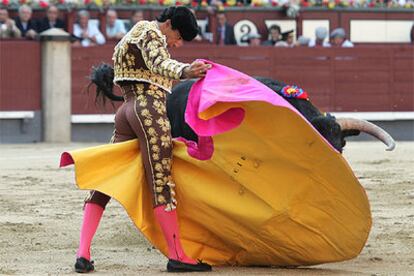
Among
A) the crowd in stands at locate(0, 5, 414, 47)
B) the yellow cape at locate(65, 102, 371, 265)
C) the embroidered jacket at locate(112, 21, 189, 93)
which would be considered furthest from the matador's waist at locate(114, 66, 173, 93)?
the crowd in stands at locate(0, 5, 414, 47)

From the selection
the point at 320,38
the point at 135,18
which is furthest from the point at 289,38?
the point at 135,18

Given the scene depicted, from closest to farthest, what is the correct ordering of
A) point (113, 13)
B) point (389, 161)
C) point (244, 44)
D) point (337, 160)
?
1. point (337, 160)
2. point (389, 161)
3. point (113, 13)
4. point (244, 44)

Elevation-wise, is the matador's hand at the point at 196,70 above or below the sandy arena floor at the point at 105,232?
above

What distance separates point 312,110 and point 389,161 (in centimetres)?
436

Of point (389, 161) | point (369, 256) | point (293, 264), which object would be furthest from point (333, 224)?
point (389, 161)

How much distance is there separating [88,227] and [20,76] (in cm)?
767

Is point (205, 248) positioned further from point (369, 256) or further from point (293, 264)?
point (369, 256)

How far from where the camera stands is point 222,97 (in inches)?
153

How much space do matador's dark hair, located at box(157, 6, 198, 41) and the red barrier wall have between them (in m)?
7.51

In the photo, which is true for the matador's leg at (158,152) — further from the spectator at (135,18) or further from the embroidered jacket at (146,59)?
the spectator at (135,18)

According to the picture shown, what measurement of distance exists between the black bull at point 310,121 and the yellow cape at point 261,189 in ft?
1.56

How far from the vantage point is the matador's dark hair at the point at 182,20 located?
13.2ft

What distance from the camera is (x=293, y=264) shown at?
421 cm

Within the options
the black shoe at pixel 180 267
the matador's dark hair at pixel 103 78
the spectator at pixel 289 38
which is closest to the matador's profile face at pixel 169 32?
the matador's dark hair at pixel 103 78
